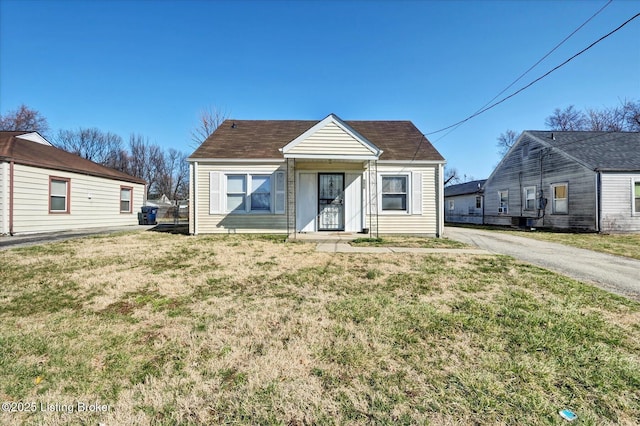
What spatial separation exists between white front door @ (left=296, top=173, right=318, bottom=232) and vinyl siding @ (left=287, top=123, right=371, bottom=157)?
1565mm

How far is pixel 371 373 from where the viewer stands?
2336mm

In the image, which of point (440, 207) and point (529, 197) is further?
point (529, 197)

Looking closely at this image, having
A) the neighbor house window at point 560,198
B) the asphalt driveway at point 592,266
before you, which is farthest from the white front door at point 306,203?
the neighbor house window at point 560,198

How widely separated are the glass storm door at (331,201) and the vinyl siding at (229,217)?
143 cm

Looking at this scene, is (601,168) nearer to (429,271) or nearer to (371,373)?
(429,271)

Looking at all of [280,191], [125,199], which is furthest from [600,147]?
[125,199]

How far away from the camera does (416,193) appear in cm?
1080

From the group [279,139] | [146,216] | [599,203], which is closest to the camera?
[279,139]

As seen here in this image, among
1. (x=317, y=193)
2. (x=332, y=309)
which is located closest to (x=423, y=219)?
(x=317, y=193)

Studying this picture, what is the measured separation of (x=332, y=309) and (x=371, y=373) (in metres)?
1.31

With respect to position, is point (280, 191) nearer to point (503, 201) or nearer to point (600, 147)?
point (503, 201)

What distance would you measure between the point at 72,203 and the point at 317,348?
49.8 ft

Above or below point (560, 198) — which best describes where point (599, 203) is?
below

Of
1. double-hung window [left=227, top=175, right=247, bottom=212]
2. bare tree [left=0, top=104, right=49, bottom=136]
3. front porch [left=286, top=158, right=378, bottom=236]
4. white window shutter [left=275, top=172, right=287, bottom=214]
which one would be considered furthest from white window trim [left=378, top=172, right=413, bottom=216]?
bare tree [left=0, top=104, right=49, bottom=136]
